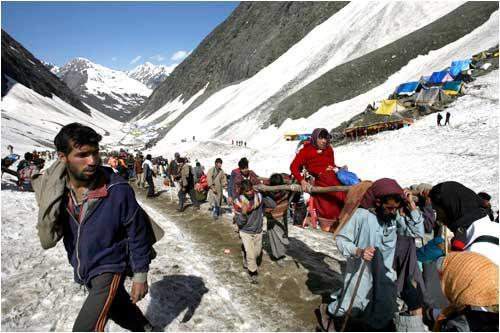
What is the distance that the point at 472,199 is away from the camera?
3266mm

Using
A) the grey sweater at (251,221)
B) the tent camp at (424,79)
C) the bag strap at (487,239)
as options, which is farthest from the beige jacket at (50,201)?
the tent camp at (424,79)

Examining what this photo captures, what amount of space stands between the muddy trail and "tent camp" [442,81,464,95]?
23.8m

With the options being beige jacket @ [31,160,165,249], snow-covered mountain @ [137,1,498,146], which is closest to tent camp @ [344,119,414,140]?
snow-covered mountain @ [137,1,498,146]

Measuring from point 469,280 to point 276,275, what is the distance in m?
5.11

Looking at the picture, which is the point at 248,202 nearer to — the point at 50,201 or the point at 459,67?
the point at 50,201

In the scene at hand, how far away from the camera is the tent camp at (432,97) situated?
26969 mm


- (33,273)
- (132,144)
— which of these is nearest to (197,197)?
(33,273)

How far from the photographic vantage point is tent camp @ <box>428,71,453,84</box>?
2880cm

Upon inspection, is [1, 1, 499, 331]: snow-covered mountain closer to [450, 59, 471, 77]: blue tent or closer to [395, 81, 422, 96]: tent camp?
[450, 59, 471, 77]: blue tent

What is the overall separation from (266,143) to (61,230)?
37947 millimetres

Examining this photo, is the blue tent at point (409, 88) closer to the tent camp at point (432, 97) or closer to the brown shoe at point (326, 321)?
the tent camp at point (432, 97)

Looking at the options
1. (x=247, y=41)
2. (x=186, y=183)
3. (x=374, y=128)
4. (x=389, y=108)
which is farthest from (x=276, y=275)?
(x=247, y=41)

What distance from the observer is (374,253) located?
13.2 ft

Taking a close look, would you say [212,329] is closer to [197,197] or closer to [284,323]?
[284,323]
